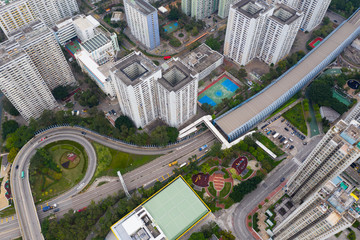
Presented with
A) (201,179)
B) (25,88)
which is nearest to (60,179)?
(25,88)

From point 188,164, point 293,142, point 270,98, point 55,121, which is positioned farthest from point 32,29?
point 293,142

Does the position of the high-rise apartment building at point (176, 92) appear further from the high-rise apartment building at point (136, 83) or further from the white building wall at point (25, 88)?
the white building wall at point (25, 88)

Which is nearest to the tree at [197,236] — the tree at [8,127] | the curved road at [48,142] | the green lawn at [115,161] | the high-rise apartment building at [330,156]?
the curved road at [48,142]

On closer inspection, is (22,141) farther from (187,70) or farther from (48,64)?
(187,70)

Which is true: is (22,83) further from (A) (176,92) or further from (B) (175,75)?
(A) (176,92)

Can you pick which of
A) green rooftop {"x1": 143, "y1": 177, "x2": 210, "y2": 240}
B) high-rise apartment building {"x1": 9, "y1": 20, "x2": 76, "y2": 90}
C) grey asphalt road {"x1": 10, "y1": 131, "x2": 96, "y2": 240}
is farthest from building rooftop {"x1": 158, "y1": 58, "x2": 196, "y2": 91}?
high-rise apartment building {"x1": 9, "y1": 20, "x2": 76, "y2": 90}
